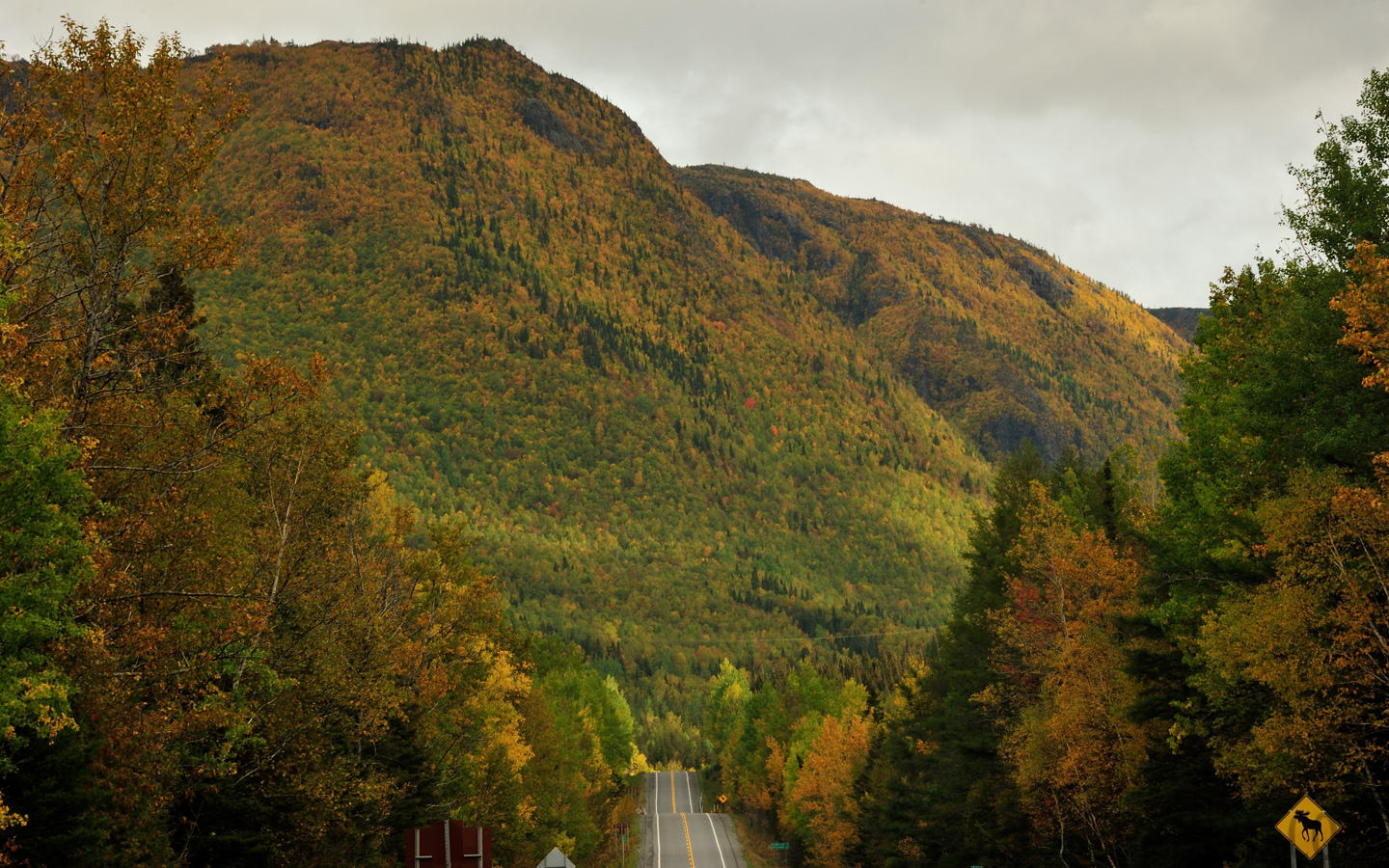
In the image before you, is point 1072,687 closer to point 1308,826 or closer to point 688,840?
point 1308,826

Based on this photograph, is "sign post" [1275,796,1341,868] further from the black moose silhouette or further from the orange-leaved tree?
the orange-leaved tree

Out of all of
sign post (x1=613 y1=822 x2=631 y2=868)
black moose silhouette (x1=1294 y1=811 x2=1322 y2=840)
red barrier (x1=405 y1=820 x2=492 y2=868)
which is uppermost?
red barrier (x1=405 y1=820 x2=492 y2=868)

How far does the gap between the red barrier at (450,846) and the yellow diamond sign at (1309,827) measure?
13043 millimetres

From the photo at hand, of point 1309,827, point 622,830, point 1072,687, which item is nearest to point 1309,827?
point 1309,827

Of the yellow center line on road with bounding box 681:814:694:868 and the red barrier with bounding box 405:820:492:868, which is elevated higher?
the red barrier with bounding box 405:820:492:868

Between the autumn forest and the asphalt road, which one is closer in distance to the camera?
the autumn forest

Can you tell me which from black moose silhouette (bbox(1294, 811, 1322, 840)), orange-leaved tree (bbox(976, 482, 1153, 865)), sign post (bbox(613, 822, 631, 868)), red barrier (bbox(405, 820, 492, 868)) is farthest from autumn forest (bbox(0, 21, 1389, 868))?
sign post (bbox(613, 822, 631, 868))

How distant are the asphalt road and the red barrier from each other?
8228cm

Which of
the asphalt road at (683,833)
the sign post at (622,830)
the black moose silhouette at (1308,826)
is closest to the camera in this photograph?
the black moose silhouette at (1308,826)

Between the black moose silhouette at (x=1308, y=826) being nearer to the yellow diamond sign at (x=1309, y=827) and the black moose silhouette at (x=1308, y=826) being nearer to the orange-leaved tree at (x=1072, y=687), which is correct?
the yellow diamond sign at (x=1309, y=827)

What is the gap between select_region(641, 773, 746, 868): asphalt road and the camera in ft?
333

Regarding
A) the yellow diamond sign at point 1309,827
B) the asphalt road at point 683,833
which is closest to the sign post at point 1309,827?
the yellow diamond sign at point 1309,827

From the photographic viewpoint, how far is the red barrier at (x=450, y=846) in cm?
1845

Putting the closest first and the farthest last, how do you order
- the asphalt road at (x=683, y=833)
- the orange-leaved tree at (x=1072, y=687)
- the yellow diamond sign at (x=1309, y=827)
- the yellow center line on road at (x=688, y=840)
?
1. the yellow diamond sign at (x=1309, y=827)
2. the orange-leaved tree at (x=1072, y=687)
3. the asphalt road at (x=683, y=833)
4. the yellow center line on road at (x=688, y=840)
